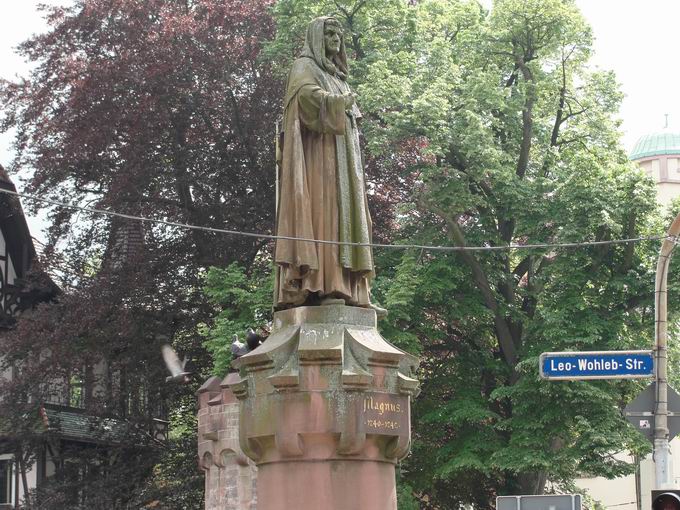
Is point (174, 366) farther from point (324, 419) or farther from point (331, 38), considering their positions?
point (324, 419)

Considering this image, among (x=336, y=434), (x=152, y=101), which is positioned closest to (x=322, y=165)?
(x=336, y=434)

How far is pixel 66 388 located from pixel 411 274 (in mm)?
10263

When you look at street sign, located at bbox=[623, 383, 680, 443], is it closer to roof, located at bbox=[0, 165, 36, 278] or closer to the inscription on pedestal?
the inscription on pedestal

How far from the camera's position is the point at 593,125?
30.5 meters

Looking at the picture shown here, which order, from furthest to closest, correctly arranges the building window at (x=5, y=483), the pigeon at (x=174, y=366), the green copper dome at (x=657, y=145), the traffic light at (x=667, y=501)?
the green copper dome at (x=657, y=145), the building window at (x=5, y=483), the pigeon at (x=174, y=366), the traffic light at (x=667, y=501)

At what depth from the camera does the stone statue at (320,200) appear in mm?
12070

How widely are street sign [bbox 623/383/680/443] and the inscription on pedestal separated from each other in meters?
5.06

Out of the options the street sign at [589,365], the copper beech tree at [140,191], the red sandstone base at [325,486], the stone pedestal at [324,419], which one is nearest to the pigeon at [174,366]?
the copper beech tree at [140,191]

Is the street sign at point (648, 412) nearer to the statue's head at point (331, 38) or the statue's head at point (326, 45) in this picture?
the statue's head at point (326, 45)

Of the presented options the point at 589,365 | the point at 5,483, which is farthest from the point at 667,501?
the point at 5,483

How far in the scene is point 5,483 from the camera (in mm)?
34719

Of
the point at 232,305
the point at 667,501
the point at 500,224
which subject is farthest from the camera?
the point at 500,224

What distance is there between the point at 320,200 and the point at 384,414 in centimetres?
202

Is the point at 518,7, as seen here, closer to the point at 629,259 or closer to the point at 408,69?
the point at 408,69
